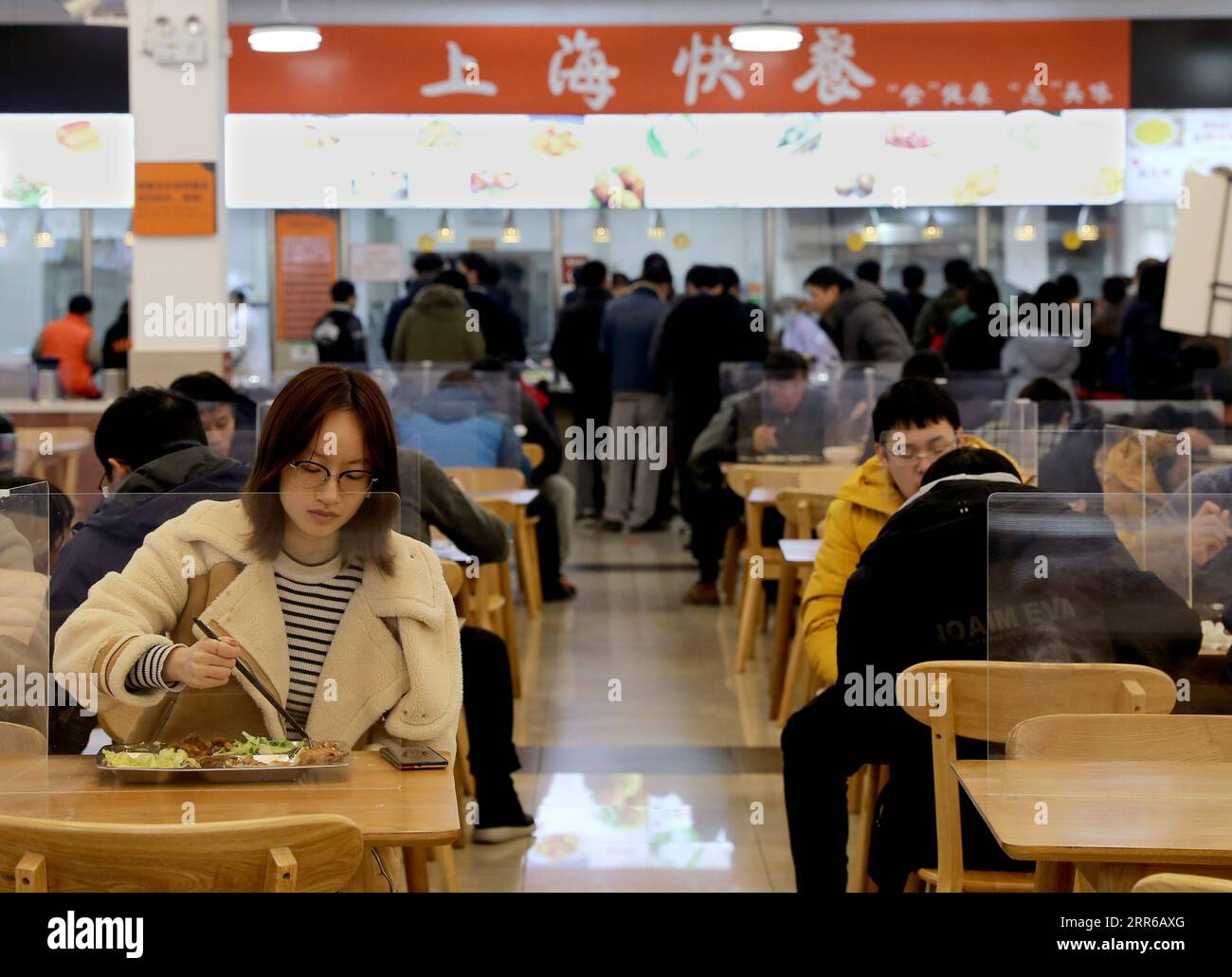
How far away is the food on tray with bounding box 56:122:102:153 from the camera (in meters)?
10.1

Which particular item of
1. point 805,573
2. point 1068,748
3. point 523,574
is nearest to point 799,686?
point 805,573

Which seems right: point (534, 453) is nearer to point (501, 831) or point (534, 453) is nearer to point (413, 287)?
point (413, 287)

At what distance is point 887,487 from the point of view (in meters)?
3.80

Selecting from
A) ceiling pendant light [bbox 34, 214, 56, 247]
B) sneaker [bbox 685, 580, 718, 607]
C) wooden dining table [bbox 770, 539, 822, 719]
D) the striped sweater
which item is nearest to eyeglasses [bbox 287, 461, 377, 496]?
the striped sweater

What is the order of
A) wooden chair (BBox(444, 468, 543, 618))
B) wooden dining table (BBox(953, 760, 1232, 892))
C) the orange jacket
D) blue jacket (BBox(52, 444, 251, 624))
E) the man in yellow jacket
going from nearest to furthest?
wooden dining table (BBox(953, 760, 1232, 892)) < blue jacket (BBox(52, 444, 251, 624)) < the man in yellow jacket < wooden chair (BBox(444, 468, 543, 618)) < the orange jacket

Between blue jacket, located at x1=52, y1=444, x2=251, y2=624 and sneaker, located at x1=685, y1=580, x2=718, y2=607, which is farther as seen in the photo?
sneaker, located at x1=685, y1=580, x2=718, y2=607

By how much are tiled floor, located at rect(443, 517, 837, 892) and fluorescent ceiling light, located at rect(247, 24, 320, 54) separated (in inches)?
121

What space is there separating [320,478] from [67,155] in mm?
8554

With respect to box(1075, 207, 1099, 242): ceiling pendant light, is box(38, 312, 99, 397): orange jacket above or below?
below

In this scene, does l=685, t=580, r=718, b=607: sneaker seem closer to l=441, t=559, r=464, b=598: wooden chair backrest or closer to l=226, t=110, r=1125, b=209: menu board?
l=226, t=110, r=1125, b=209: menu board

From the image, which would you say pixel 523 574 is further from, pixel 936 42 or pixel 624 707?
pixel 936 42

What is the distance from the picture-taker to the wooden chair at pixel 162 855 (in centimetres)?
184

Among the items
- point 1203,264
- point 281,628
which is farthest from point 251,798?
point 1203,264

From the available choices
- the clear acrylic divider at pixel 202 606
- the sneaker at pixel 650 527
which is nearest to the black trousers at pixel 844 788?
the clear acrylic divider at pixel 202 606
